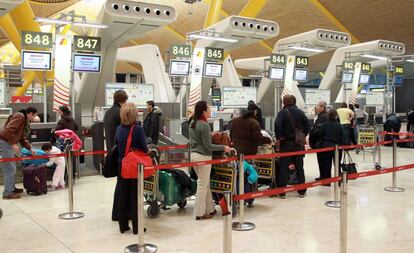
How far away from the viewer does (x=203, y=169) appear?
5.23 metres

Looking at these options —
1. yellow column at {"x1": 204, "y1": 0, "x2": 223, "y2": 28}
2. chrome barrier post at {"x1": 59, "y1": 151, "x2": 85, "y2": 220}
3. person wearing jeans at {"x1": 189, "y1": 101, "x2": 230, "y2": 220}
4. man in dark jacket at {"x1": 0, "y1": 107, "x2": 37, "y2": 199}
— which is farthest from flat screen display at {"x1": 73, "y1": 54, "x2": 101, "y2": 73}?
yellow column at {"x1": 204, "y1": 0, "x2": 223, "y2": 28}

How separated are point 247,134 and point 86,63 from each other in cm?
441

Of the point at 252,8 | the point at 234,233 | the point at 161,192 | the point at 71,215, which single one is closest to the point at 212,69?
the point at 161,192

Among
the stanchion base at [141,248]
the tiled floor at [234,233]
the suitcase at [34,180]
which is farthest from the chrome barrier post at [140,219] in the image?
the suitcase at [34,180]

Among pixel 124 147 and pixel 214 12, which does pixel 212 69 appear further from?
pixel 214 12

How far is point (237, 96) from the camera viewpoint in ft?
40.0

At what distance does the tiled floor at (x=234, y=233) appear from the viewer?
4.43 metres

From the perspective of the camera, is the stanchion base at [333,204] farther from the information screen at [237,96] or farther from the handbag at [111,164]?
the information screen at [237,96]

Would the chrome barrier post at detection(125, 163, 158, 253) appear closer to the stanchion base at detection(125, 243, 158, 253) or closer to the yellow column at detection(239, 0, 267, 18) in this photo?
the stanchion base at detection(125, 243, 158, 253)

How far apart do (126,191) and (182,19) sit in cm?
2282

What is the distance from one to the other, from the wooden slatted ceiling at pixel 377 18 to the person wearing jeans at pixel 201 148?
16535mm

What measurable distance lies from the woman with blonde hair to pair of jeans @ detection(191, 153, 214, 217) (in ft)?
2.72

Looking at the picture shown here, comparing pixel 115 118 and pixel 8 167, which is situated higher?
pixel 115 118

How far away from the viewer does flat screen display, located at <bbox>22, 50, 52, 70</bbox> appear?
8.39m
